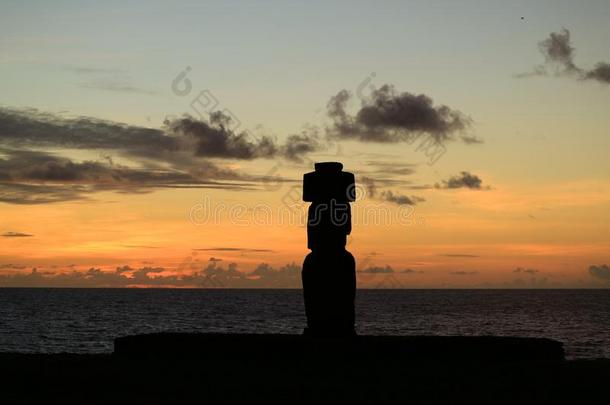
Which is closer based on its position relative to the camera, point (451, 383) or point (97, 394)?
point (97, 394)

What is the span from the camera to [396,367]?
1616 cm

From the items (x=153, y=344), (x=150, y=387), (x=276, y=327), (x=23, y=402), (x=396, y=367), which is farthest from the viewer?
(x=276, y=327)

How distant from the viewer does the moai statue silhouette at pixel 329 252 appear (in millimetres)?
18797

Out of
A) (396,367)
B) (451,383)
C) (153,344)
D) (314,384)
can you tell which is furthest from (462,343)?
(153,344)

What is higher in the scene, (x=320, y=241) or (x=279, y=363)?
(x=320, y=241)

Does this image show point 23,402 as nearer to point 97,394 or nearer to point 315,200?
point 97,394

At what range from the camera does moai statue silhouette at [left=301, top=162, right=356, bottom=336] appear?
61.7 feet

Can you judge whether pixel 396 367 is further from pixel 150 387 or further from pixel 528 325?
pixel 528 325

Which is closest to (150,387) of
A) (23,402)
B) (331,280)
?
(23,402)

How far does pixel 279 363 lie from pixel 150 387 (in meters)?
3.68

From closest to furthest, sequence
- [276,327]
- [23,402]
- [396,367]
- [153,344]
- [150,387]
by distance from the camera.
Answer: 1. [23,402]
2. [150,387]
3. [396,367]
4. [153,344]
5. [276,327]

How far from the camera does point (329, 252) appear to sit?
1889 cm

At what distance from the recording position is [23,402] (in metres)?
12.6

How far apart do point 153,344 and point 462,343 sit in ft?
20.5
